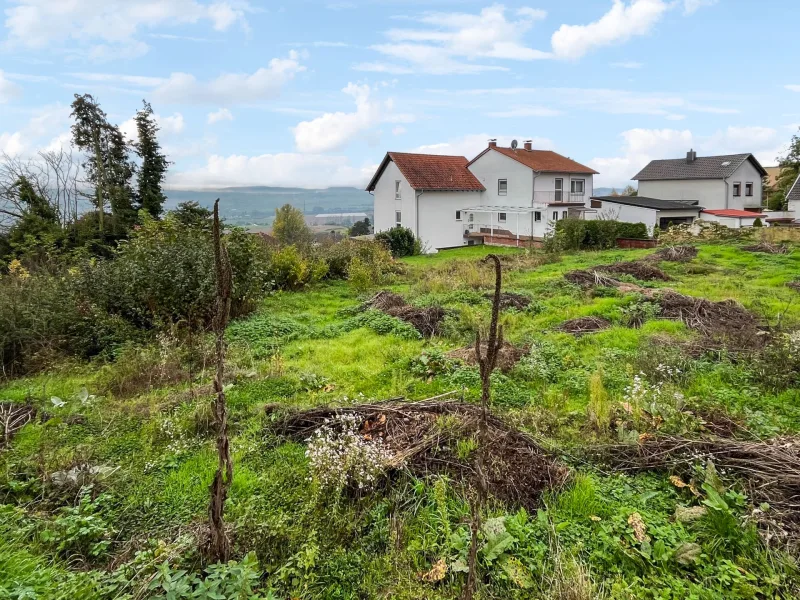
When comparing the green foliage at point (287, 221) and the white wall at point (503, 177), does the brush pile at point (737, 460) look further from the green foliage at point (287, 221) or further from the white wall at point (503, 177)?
the green foliage at point (287, 221)

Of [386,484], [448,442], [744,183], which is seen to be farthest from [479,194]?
[386,484]

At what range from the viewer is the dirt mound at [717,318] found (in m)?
7.24

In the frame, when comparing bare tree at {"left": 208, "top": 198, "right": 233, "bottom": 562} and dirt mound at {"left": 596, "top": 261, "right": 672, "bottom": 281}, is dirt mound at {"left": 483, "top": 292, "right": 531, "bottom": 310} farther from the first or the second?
bare tree at {"left": 208, "top": 198, "right": 233, "bottom": 562}

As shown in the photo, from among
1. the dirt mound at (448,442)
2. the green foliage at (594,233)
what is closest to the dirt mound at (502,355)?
the dirt mound at (448,442)

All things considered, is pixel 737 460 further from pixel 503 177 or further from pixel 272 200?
pixel 272 200

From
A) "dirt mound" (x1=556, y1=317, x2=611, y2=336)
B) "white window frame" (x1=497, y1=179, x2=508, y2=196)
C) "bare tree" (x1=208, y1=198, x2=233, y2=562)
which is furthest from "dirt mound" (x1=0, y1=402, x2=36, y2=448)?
"white window frame" (x1=497, y1=179, x2=508, y2=196)

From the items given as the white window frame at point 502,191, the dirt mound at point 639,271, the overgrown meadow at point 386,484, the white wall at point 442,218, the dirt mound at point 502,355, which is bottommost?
the overgrown meadow at point 386,484

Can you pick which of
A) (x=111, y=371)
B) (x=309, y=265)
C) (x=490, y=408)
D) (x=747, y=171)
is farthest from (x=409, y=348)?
(x=747, y=171)

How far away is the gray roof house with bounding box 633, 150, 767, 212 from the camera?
3853 centimetres

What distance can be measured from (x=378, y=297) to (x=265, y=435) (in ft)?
23.5

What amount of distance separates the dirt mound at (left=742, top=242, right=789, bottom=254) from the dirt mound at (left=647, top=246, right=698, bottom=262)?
2.32 m

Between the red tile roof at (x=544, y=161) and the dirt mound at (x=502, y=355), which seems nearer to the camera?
the dirt mound at (x=502, y=355)

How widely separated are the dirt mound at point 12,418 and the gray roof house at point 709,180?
4502 centimetres

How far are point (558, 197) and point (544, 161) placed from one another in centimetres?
330
